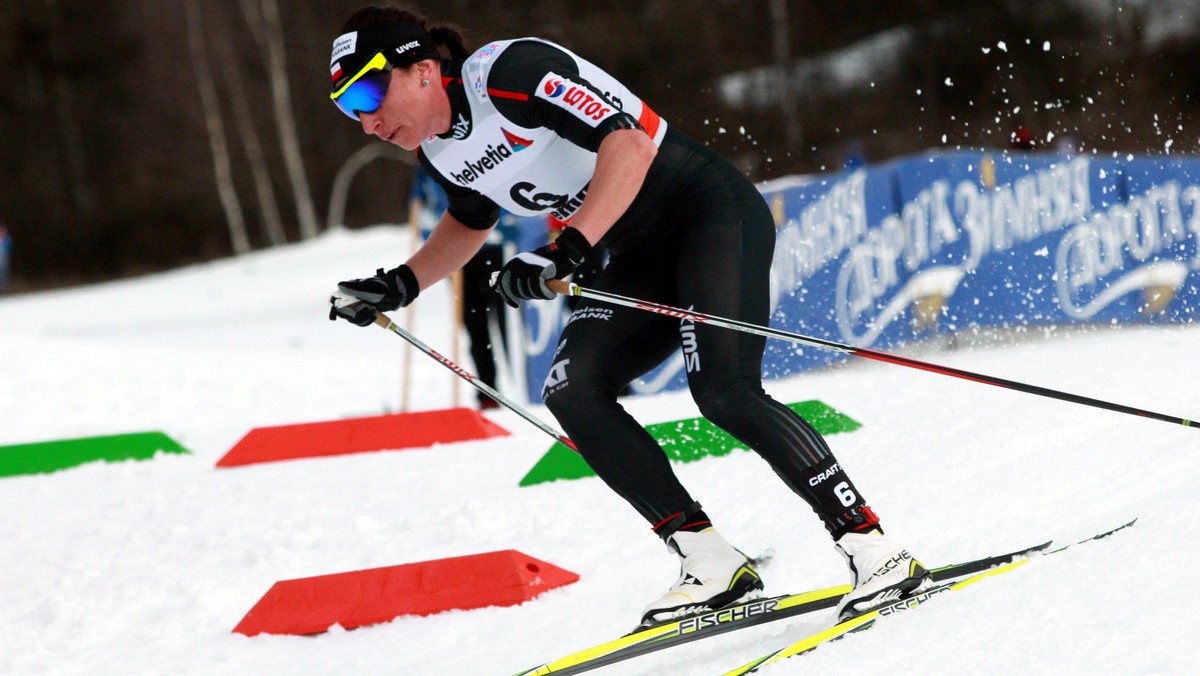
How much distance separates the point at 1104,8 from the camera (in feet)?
60.7

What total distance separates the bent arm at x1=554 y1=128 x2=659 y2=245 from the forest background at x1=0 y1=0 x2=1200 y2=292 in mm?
14773

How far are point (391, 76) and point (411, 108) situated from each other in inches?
3.2

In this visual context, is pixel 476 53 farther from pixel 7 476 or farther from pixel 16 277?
pixel 16 277

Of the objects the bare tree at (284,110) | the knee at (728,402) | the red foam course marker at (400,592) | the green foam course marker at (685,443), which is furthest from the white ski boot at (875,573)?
the bare tree at (284,110)

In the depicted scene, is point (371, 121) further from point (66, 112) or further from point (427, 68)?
point (66, 112)

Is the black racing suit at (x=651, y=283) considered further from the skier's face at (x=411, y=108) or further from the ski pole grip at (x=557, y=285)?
the ski pole grip at (x=557, y=285)

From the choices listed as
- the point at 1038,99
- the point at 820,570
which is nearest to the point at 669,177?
the point at 820,570

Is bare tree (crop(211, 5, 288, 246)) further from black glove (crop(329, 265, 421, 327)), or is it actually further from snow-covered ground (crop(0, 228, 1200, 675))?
black glove (crop(329, 265, 421, 327))

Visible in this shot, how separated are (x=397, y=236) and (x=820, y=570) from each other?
686 inches

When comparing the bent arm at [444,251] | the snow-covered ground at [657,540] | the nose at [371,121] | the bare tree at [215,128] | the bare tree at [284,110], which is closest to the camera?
the snow-covered ground at [657,540]

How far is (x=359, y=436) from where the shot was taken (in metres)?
5.80

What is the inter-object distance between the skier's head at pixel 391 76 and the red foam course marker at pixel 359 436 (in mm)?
3293

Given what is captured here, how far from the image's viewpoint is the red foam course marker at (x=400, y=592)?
128 inches

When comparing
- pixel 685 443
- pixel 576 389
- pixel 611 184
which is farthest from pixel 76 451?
pixel 611 184
